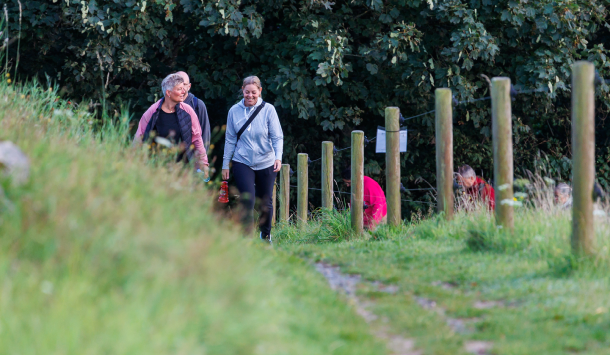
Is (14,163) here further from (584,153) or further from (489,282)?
(584,153)

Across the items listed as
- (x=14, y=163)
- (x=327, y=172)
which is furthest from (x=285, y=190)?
(x=14, y=163)

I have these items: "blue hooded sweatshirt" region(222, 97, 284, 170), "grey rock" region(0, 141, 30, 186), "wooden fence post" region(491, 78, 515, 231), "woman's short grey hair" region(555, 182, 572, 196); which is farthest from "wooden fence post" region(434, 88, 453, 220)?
"grey rock" region(0, 141, 30, 186)

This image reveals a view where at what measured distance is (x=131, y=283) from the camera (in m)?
3.29

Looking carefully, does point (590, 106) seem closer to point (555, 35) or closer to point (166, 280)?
point (166, 280)

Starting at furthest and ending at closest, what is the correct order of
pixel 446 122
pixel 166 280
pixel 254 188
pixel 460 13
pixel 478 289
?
pixel 460 13 < pixel 254 188 < pixel 446 122 < pixel 478 289 < pixel 166 280

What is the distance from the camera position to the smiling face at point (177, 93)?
25.0ft

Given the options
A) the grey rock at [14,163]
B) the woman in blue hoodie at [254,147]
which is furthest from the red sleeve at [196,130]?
the grey rock at [14,163]

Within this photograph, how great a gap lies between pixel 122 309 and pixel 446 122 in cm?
492

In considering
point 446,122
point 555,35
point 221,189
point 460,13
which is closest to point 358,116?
point 460,13

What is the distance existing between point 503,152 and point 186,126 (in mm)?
3256

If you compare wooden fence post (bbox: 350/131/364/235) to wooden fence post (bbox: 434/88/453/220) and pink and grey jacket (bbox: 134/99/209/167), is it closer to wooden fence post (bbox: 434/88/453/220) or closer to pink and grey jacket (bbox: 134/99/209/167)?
wooden fence post (bbox: 434/88/453/220)

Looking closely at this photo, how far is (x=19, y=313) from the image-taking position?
2996mm

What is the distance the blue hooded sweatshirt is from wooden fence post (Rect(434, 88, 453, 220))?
5.95 ft

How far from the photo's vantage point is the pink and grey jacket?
7605 mm
